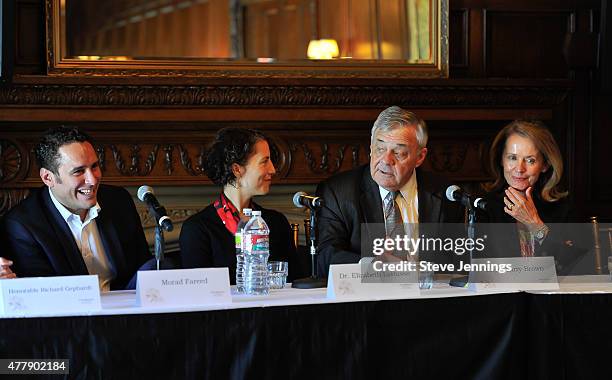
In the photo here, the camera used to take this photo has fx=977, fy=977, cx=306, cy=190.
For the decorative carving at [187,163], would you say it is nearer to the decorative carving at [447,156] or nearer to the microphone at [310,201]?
the decorative carving at [447,156]

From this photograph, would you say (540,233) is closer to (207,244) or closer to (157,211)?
(207,244)

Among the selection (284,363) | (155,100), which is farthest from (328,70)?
(284,363)

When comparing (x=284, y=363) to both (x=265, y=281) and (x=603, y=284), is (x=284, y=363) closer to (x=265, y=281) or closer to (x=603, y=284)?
(x=265, y=281)

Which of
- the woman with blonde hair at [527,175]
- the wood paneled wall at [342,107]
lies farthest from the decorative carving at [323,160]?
the woman with blonde hair at [527,175]

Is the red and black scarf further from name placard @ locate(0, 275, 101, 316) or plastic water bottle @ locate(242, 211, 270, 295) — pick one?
name placard @ locate(0, 275, 101, 316)

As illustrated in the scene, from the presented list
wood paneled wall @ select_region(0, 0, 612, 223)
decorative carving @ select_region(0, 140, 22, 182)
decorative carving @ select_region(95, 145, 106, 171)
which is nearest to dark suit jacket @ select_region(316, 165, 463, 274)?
wood paneled wall @ select_region(0, 0, 612, 223)

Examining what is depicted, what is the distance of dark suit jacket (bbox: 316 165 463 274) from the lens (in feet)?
11.9

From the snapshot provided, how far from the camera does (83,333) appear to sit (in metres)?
2.48

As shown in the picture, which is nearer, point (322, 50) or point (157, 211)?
point (157, 211)

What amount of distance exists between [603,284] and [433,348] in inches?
29.7

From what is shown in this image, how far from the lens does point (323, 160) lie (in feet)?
16.9

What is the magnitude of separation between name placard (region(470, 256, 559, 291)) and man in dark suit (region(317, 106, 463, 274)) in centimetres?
67

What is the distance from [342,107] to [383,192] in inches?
56.1

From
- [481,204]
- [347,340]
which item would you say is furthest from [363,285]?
[481,204]
